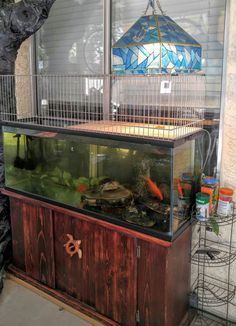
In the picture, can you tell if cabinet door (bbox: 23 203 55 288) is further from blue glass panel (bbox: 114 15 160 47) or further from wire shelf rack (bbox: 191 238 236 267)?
blue glass panel (bbox: 114 15 160 47)

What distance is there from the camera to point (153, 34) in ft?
3.97

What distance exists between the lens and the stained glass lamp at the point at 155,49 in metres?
1.20

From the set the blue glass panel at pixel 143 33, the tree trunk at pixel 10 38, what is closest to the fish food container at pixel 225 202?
the blue glass panel at pixel 143 33

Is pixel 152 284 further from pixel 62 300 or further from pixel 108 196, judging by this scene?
pixel 62 300

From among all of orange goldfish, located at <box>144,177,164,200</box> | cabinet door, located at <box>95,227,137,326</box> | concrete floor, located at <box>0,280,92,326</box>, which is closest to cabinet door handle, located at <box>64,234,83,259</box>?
cabinet door, located at <box>95,227,137,326</box>

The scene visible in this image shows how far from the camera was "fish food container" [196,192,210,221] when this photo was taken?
5.43ft

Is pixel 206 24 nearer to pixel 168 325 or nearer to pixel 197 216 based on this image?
pixel 197 216

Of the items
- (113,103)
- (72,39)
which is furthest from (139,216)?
(72,39)

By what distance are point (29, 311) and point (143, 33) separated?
1.75m

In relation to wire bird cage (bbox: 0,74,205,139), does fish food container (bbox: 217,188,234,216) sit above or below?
below

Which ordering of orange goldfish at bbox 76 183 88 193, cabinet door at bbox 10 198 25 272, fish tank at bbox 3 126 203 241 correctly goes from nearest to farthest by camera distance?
1. fish tank at bbox 3 126 203 241
2. orange goldfish at bbox 76 183 88 193
3. cabinet door at bbox 10 198 25 272

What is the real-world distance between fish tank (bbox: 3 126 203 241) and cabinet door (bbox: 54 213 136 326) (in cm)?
12

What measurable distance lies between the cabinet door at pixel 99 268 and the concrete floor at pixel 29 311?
13cm

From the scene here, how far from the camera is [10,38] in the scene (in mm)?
2086
